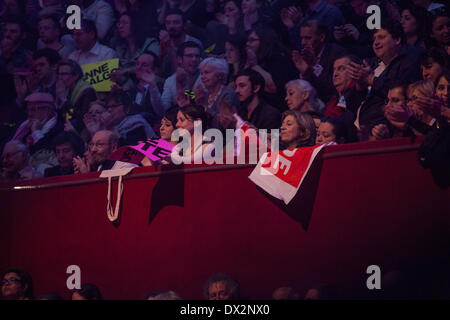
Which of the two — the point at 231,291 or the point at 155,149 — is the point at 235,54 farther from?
the point at 231,291

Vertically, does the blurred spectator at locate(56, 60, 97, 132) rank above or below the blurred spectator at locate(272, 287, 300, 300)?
above

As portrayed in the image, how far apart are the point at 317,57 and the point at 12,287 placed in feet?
7.01

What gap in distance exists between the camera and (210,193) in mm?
2518

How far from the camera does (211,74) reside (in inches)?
146

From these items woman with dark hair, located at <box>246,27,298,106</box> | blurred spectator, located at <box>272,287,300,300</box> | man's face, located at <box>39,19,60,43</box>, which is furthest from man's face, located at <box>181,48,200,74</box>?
Answer: blurred spectator, located at <box>272,287,300,300</box>

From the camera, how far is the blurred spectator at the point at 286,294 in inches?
89.7

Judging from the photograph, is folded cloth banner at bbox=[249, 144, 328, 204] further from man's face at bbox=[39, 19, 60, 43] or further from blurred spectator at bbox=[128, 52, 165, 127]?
man's face at bbox=[39, 19, 60, 43]

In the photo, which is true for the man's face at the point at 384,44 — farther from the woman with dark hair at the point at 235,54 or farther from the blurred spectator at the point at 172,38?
the blurred spectator at the point at 172,38

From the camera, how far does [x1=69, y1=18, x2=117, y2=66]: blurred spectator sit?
15.0ft

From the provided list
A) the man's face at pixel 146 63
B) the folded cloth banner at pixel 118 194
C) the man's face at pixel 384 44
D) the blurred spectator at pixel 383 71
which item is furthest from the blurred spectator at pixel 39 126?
the man's face at pixel 384 44

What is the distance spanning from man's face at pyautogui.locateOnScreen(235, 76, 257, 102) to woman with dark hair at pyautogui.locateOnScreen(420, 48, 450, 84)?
3.54 ft

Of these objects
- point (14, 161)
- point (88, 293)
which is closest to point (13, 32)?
point (14, 161)

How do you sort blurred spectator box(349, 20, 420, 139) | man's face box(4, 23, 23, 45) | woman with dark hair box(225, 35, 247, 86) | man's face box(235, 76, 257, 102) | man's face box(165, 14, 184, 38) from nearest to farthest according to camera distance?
1. blurred spectator box(349, 20, 420, 139)
2. man's face box(235, 76, 257, 102)
3. woman with dark hair box(225, 35, 247, 86)
4. man's face box(165, 14, 184, 38)
5. man's face box(4, 23, 23, 45)

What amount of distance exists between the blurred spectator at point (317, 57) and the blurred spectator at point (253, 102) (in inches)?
10.6
